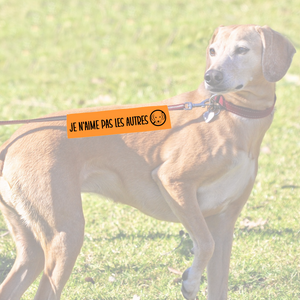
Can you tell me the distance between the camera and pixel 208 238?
3.21 m

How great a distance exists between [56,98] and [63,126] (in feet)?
16.3

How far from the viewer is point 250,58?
3205mm

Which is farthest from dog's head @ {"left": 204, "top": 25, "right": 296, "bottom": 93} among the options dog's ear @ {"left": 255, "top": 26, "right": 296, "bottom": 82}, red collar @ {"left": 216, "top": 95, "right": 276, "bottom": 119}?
red collar @ {"left": 216, "top": 95, "right": 276, "bottom": 119}

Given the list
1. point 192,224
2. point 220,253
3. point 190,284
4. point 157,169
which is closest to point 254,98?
point 157,169

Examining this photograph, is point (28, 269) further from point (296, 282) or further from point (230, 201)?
point (296, 282)

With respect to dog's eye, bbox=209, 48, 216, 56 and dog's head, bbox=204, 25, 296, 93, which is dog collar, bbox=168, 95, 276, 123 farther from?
dog's eye, bbox=209, 48, 216, 56

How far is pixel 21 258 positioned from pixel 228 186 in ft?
5.05

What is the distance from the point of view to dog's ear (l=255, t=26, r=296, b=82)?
3178 mm

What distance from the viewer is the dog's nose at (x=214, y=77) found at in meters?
3.07

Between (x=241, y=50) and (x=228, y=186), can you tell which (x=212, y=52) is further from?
(x=228, y=186)

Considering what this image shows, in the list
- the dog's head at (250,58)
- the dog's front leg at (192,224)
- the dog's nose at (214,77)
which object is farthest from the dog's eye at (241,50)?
the dog's front leg at (192,224)

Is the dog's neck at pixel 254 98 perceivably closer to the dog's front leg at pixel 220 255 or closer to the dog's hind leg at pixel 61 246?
the dog's front leg at pixel 220 255

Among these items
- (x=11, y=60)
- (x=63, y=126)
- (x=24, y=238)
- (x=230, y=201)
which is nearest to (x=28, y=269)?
(x=24, y=238)

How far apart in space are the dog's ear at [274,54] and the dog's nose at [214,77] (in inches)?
13.3
